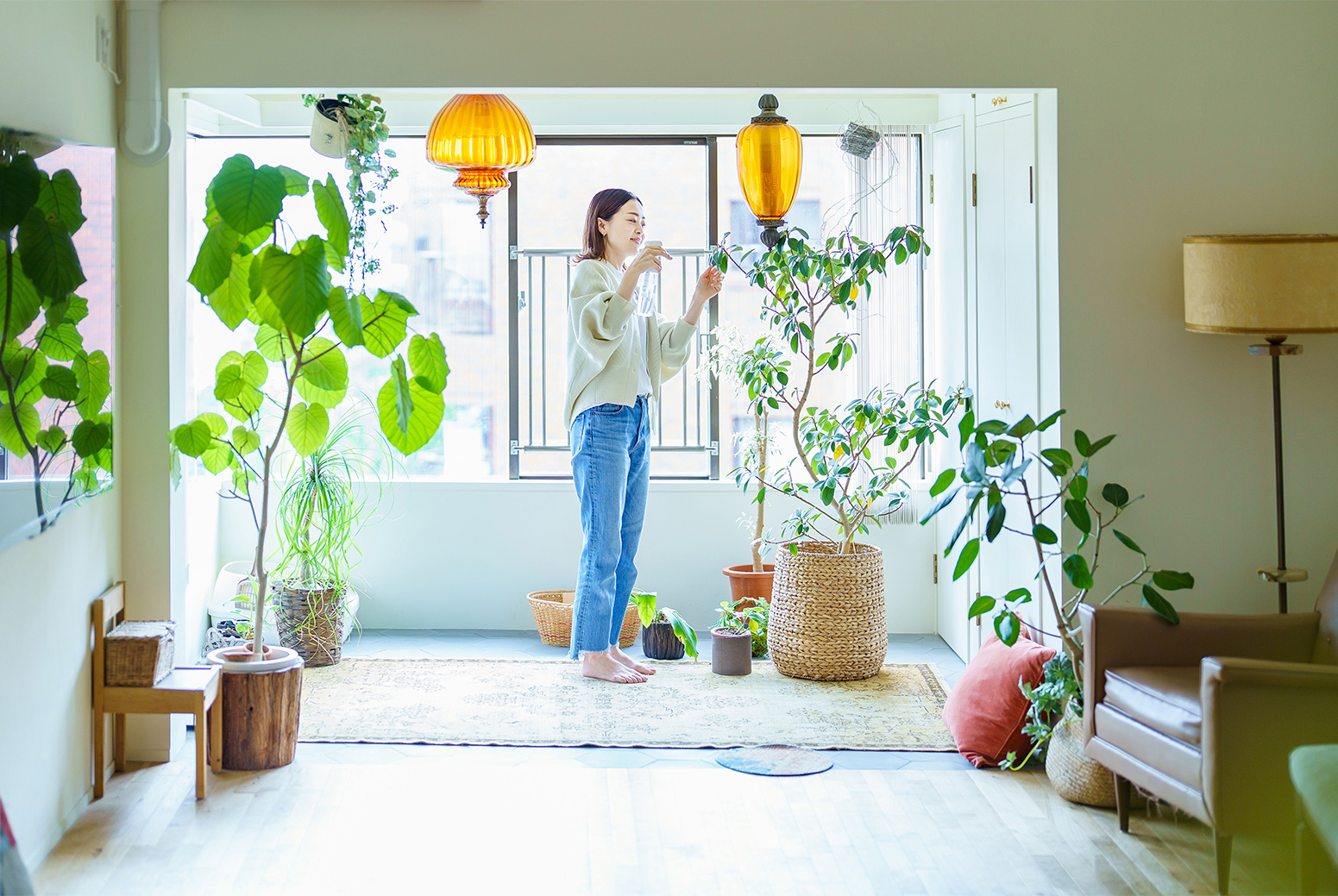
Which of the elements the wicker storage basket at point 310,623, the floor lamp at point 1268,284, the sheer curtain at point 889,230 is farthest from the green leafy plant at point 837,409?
the wicker storage basket at point 310,623

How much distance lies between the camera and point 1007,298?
362 centimetres

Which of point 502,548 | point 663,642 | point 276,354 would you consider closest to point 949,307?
point 663,642

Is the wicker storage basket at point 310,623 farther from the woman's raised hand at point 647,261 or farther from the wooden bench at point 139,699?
the woman's raised hand at point 647,261

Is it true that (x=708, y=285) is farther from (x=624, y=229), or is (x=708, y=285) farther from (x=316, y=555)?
(x=316, y=555)

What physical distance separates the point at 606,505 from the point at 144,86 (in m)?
1.80

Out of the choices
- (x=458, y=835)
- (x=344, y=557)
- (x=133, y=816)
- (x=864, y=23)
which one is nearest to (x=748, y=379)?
(x=864, y=23)

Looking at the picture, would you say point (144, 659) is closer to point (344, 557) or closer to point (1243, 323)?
point (344, 557)

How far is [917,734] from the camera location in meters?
3.42

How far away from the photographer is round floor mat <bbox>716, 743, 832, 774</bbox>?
3128 mm

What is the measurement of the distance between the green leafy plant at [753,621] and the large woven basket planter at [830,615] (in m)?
0.22

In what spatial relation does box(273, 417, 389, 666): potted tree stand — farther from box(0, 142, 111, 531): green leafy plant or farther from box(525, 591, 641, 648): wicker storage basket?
box(0, 142, 111, 531): green leafy plant

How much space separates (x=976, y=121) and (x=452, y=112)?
5.73 feet

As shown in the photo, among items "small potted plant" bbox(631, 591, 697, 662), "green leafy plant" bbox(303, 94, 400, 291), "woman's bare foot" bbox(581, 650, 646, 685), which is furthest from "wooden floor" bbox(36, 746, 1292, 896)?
"green leafy plant" bbox(303, 94, 400, 291)

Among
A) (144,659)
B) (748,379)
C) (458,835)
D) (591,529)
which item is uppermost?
(748,379)
